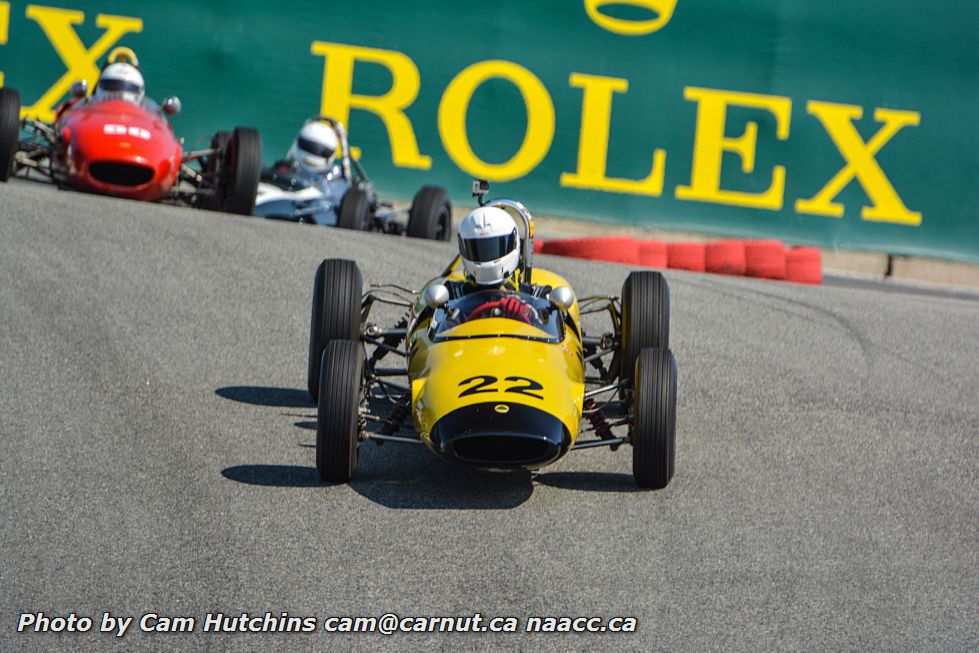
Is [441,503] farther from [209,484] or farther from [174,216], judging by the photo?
[174,216]

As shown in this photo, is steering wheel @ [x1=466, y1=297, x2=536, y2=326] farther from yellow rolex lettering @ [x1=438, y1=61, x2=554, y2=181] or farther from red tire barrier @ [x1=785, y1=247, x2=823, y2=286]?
yellow rolex lettering @ [x1=438, y1=61, x2=554, y2=181]

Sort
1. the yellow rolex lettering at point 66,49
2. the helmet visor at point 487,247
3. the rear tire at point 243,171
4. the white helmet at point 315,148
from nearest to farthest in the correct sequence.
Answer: the helmet visor at point 487,247 → the rear tire at point 243,171 → the white helmet at point 315,148 → the yellow rolex lettering at point 66,49

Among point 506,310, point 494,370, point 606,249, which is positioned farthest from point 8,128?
point 494,370

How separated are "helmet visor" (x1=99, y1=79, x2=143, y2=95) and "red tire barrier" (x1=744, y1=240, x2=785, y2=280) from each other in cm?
646

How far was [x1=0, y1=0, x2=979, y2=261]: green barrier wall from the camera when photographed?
16.5 m

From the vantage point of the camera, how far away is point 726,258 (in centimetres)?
1431

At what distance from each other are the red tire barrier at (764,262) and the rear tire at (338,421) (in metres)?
8.24

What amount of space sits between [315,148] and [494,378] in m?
9.18

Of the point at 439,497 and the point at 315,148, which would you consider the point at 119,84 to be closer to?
the point at 315,148

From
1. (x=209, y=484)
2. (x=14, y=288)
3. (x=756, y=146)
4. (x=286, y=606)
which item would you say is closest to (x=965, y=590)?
(x=286, y=606)

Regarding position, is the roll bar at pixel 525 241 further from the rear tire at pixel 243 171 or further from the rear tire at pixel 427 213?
the rear tire at pixel 243 171

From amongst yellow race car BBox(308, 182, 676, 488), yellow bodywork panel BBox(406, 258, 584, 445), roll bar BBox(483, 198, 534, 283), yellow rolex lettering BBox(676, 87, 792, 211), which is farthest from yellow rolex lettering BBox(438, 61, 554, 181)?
yellow bodywork panel BBox(406, 258, 584, 445)

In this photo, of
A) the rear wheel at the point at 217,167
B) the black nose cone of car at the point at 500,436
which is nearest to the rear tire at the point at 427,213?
the rear wheel at the point at 217,167

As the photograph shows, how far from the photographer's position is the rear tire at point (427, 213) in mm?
13617
